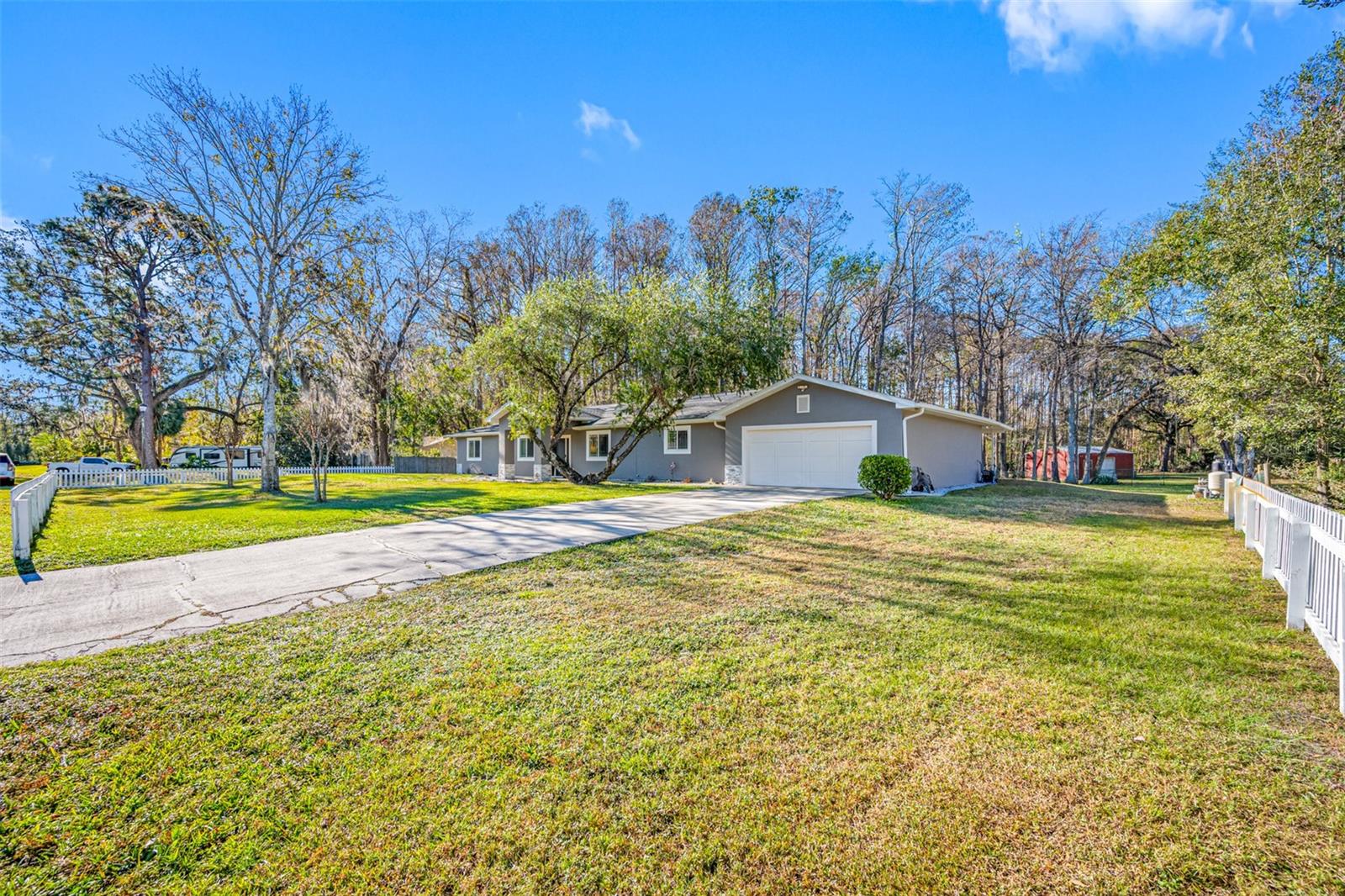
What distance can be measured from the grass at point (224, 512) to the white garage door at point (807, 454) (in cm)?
289

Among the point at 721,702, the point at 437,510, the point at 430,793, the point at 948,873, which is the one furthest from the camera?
the point at 437,510

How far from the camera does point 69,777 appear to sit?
7.89ft

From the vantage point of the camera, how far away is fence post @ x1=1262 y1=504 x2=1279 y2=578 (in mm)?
5379

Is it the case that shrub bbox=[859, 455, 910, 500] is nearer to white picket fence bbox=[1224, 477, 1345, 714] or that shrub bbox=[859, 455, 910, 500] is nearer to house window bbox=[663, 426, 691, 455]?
white picket fence bbox=[1224, 477, 1345, 714]

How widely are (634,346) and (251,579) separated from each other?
1078cm

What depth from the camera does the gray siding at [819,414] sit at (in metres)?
14.4

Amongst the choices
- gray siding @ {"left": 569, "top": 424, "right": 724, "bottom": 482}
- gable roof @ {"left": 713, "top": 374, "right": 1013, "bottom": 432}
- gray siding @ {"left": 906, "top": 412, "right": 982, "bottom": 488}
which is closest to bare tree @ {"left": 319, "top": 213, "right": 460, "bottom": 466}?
gray siding @ {"left": 569, "top": 424, "right": 724, "bottom": 482}

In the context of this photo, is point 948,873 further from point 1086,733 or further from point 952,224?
point 952,224

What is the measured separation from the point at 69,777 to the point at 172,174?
17615mm

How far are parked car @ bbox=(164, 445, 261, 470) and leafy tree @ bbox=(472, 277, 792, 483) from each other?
731 inches

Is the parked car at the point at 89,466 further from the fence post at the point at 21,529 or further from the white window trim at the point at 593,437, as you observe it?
the fence post at the point at 21,529

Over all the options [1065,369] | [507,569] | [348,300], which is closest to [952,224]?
[1065,369]

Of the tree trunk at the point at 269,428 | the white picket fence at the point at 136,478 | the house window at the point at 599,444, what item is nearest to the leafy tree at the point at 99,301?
the white picket fence at the point at 136,478

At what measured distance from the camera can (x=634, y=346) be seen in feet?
48.9
